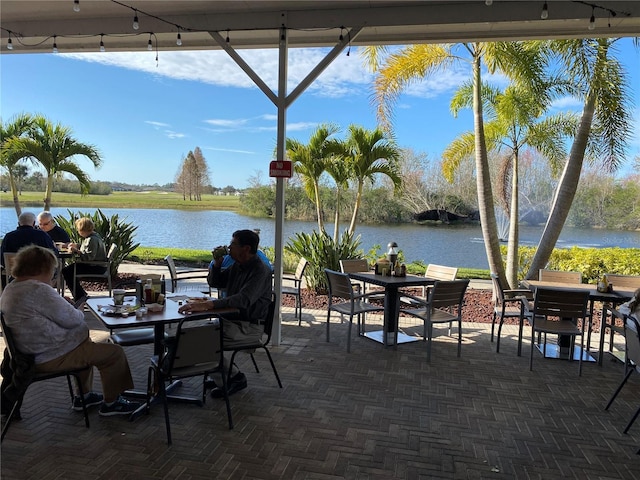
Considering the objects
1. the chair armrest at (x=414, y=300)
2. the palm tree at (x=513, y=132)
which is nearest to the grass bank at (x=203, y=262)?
the palm tree at (x=513, y=132)

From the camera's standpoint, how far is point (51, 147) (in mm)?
9203

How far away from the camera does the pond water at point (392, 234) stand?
13891 millimetres

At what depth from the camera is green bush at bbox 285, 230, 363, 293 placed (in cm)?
779

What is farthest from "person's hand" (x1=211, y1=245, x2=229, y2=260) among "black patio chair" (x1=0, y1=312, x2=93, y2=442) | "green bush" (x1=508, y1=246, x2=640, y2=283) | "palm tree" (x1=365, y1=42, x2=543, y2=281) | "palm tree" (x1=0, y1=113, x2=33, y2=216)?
"palm tree" (x1=0, y1=113, x2=33, y2=216)

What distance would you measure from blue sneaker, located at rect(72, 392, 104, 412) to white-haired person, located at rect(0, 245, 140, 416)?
361 millimetres

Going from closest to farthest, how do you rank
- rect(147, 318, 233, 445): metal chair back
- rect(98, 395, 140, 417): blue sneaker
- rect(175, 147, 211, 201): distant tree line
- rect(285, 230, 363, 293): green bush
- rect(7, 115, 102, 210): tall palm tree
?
1. rect(147, 318, 233, 445): metal chair back
2. rect(98, 395, 140, 417): blue sneaker
3. rect(285, 230, 363, 293): green bush
4. rect(7, 115, 102, 210): tall palm tree
5. rect(175, 147, 211, 201): distant tree line

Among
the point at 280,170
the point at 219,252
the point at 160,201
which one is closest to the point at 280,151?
the point at 280,170

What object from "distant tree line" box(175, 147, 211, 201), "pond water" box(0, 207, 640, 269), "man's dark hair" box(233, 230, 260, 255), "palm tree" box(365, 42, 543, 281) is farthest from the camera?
"distant tree line" box(175, 147, 211, 201)

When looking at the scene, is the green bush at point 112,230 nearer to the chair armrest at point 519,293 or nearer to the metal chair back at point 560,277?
the chair armrest at point 519,293

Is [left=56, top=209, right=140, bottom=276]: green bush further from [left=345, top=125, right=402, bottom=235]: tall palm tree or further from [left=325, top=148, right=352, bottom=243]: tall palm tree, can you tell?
[left=345, top=125, right=402, bottom=235]: tall palm tree

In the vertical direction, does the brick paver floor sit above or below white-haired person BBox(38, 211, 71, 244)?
below

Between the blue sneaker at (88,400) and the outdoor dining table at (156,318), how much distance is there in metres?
0.23

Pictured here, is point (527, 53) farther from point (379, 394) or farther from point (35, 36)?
point (35, 36)

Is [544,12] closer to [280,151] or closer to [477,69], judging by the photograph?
[280,151]
